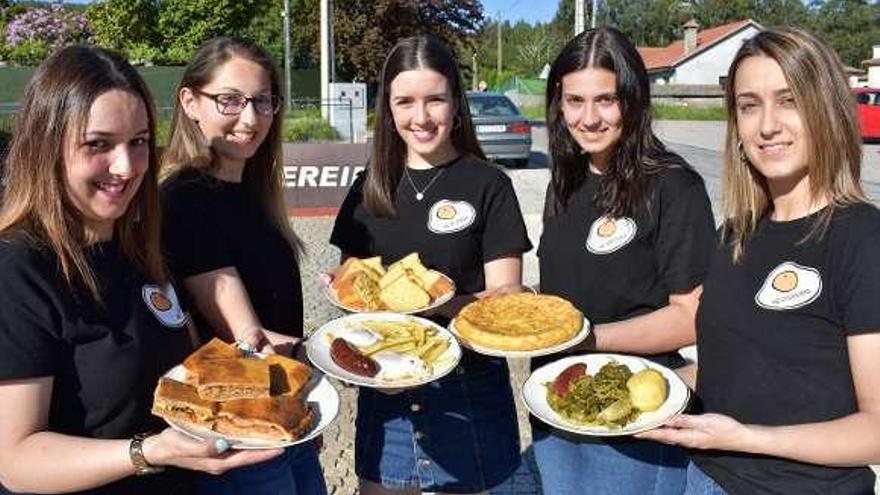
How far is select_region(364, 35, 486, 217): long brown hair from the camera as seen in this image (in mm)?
3346

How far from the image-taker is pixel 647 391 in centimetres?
262

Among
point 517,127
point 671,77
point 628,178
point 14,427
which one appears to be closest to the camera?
point 14,427

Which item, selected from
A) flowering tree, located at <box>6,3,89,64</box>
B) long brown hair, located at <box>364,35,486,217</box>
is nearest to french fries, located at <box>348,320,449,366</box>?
long brown hair, located at <box>364,35,486,217</box>

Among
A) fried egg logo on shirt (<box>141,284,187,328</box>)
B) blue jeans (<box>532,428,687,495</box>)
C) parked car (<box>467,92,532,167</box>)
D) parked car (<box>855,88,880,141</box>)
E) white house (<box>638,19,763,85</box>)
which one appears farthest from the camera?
white house (<box>638,19,763,85</box>)

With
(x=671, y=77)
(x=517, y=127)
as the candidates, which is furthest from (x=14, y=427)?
(x=671, y=77)

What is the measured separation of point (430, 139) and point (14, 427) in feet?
6.35

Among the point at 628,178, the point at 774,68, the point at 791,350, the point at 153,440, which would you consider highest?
the point at 774,68

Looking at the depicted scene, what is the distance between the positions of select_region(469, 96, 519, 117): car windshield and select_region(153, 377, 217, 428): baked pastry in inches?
727

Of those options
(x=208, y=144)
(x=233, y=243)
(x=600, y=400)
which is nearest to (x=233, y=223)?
(x=233, y=243)

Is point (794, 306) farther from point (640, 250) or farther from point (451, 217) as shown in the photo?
point (451, 217)

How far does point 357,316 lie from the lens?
3.24 meters

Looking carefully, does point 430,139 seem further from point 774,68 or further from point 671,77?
point 671,77

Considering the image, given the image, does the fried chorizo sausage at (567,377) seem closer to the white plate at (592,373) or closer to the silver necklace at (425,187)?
the white plate at (592,373)

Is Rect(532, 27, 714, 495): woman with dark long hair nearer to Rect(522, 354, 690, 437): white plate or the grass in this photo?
Rect(522, 354, 690, 437): white plate
